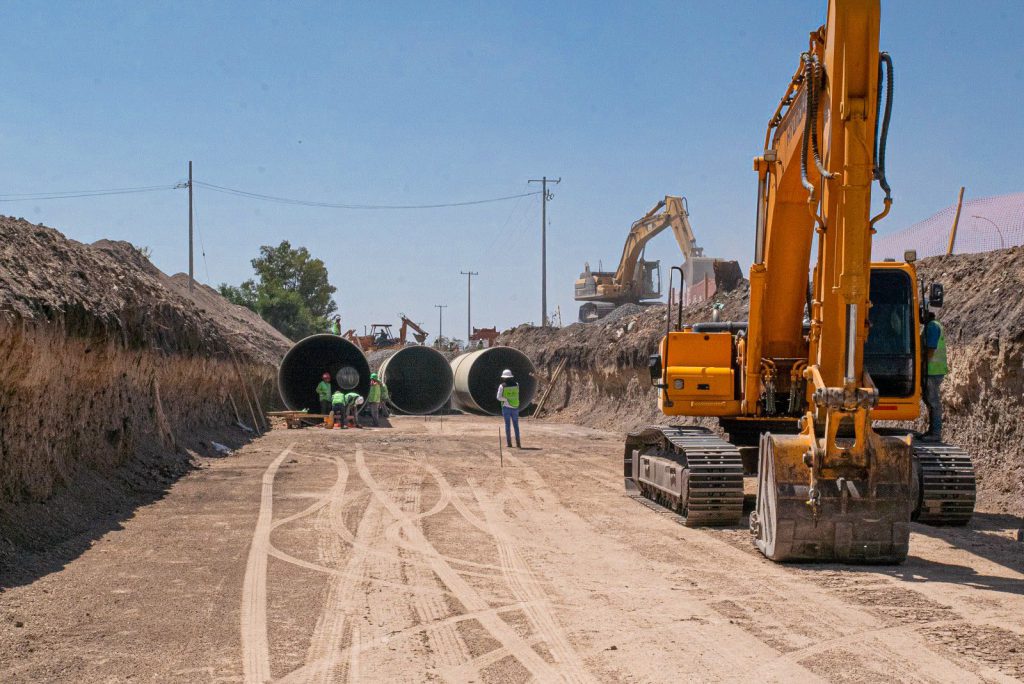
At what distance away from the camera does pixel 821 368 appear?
7.85 m

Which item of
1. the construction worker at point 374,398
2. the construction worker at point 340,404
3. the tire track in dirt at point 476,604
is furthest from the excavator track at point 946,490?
the construction worker at point 374,398

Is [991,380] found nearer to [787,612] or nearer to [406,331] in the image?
[787,612]

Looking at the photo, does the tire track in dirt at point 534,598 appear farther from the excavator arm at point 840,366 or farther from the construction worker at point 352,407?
the construction worker at point 352,407

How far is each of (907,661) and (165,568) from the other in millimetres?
5647

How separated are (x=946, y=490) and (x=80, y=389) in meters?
10.1

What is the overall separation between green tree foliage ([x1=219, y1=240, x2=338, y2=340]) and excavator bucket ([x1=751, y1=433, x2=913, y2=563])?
60.1 meters

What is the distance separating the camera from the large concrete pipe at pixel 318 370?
3028cm

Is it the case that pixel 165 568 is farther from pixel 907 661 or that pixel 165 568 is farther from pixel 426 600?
pixel 907 661

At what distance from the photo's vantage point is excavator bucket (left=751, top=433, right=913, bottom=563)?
7676 mm

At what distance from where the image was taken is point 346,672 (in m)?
5.17

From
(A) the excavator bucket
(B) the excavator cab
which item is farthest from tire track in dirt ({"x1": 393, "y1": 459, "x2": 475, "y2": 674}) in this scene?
(B) the excavator cab

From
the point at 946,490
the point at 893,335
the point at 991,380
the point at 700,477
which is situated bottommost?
the point at 946,490

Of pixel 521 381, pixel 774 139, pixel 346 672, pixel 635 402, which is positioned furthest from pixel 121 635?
pixel 521 381

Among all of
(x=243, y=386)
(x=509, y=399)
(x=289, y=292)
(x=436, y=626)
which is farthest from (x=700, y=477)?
(x=289, y=292)
